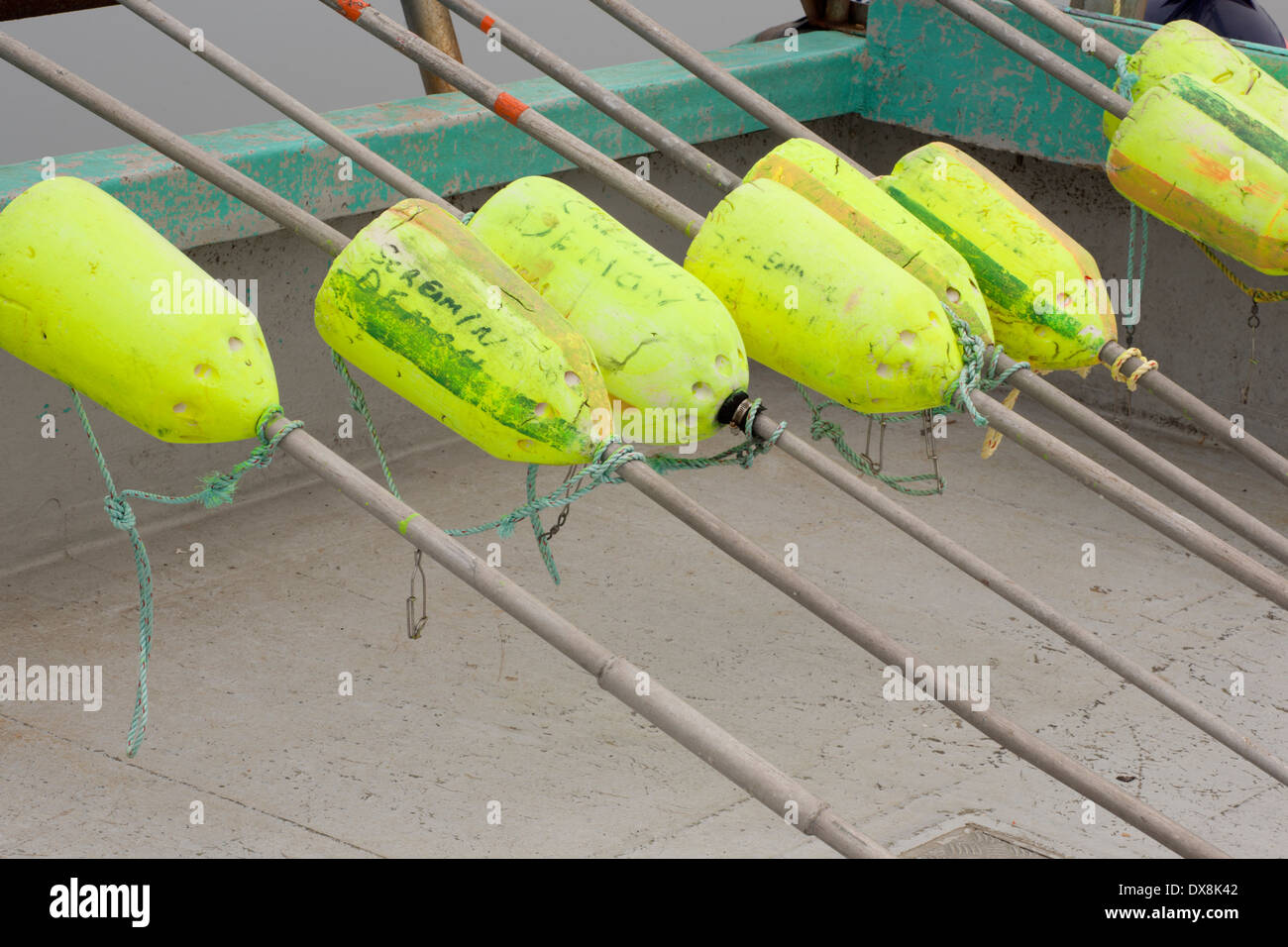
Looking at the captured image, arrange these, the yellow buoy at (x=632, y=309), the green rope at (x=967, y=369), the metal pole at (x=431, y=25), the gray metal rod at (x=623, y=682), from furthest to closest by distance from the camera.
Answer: the metal pole at (x=431, y=25) → the green rope at (x=967, y=369) → the yellow buoy at (x=632, y=309) → the gray metal rod at (x=623, y=682)

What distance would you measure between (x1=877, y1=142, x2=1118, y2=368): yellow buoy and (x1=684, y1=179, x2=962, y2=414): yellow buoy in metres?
0.25

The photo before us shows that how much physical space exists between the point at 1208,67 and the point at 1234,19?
6.67 feet

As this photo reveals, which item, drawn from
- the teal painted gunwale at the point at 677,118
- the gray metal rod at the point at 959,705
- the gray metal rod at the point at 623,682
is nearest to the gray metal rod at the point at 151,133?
the gray metal rod at the point at 623,682

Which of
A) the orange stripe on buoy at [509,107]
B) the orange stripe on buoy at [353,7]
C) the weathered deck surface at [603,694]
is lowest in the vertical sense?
the weathered deck surface at [603,694]

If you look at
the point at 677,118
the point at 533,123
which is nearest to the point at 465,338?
the point at 533,123

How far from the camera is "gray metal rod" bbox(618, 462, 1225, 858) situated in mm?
1843

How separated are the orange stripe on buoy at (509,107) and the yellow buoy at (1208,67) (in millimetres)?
963

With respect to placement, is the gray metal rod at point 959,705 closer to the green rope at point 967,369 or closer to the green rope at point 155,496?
the green rope at point 967,369

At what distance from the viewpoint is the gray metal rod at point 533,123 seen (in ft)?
7.41

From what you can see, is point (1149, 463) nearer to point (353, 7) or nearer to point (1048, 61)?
point (1048, 61)

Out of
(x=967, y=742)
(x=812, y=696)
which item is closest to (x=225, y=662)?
(x=812, y=696)

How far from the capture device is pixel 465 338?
180 centimetres

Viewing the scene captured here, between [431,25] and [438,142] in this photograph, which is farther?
[431,25]

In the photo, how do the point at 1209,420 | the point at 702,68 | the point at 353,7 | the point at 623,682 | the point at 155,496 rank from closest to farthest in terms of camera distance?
the point at 623,682
the point at 155,496
the point at 1209,420
the point at 353,7
the point at 702,68
